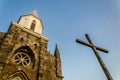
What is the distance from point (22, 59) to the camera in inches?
769

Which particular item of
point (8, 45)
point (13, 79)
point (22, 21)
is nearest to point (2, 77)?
point (13, 79)

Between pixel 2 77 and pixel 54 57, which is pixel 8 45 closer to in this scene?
pixel 2 77

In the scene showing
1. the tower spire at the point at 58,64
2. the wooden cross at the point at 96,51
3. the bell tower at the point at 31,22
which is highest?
the bell tower at the point at 31,22

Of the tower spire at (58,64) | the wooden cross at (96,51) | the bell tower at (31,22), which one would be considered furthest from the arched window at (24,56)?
the wooden cross at (96,51)

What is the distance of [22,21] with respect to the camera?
25.4m

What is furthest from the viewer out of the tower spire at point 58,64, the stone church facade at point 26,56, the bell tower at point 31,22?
the bell tower at point 31,22

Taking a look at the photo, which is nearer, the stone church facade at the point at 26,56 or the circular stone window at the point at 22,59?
the stone church facade at the point at 26,56

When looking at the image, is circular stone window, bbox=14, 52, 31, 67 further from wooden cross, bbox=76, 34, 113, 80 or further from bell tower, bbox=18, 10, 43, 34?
wooden cross, bbox=76, 34, 113, 80

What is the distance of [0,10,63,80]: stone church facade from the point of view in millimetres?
17328

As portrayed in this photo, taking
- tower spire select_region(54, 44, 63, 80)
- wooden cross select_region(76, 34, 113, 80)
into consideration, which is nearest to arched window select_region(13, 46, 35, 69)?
tower spire select_region(54, 44, 63, 80)

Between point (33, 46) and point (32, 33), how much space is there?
234 centimetres

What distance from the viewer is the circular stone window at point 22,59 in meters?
19.0

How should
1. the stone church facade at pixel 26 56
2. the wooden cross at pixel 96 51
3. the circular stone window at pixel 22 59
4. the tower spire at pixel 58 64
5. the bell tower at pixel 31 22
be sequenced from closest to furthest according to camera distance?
the wooden cross at pixel 96 51
the stone church facade at pixel 26 56
the circular stone window at pixel 22 59
the tower spire at pixel 58 64
the bell tower at pixel 31 22

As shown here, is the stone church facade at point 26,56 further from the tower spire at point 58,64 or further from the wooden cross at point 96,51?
the wooden cross at point 96,51
